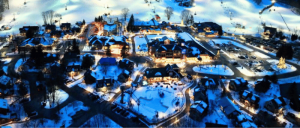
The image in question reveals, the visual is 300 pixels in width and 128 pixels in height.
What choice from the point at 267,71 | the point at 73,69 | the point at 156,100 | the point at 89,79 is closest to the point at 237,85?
the point at 267,71

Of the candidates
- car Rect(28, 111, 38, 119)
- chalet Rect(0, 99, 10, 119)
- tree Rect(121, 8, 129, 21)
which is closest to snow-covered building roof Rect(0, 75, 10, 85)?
chalet Rect(0, 99, 10, 119)

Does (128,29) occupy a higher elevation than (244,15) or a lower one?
lower

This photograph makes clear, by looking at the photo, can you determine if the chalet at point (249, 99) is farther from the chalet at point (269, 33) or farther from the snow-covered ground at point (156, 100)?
the chalet at point (269, 33)

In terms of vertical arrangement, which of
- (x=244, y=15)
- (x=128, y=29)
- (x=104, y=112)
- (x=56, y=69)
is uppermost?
(x=244, y=15)

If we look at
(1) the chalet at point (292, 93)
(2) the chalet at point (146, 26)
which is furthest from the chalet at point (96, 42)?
(1) the chalet at point (292, 93)

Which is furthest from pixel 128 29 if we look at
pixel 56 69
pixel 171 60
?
pixel 56 69

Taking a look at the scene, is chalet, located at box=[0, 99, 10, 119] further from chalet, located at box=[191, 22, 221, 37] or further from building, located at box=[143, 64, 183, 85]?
chalet, located at box=[191, 22, 221, 37]

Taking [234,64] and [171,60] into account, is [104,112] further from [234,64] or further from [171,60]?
[234,64]
